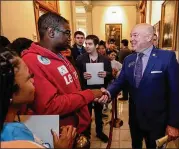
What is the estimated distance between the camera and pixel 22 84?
2.48 ft

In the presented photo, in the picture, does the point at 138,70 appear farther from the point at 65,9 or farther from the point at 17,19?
the point at 65,9

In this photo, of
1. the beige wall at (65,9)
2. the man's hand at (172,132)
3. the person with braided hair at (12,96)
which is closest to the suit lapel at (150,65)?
the man's hand at (172,132)

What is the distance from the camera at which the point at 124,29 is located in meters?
10.4

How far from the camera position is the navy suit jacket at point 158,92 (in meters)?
1.54

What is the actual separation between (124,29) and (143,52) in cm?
919

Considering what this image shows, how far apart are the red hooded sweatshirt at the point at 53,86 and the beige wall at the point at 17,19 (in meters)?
1.68

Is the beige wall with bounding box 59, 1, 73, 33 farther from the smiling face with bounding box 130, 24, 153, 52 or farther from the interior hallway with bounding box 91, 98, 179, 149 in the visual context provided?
the smiling face with bounding box 130, 24, 153, 52

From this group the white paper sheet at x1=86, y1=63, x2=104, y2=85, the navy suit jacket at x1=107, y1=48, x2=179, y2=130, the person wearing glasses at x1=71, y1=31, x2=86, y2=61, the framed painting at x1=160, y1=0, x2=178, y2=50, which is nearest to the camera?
the navy suit jacket at x1=107, y1=48, x2=179, y2=130

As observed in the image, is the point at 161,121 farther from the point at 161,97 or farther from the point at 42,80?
the point at 42,80

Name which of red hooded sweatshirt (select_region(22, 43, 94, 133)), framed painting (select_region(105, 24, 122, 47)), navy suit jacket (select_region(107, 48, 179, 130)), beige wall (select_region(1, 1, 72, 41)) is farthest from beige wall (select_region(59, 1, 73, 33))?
red hooded sweatshirt (select_region(22, 43, 94, 133))

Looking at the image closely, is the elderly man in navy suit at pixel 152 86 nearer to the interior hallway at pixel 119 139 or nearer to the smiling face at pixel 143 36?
the smiling face at pixel 143 36

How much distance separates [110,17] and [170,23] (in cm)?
750

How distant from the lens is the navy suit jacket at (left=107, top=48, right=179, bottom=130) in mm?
1541

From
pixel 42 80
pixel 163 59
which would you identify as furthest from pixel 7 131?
pixel 163 59
